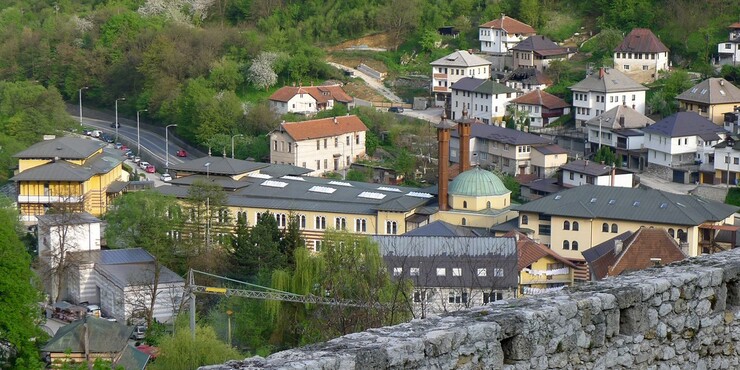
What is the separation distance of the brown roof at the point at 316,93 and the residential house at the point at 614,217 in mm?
19224

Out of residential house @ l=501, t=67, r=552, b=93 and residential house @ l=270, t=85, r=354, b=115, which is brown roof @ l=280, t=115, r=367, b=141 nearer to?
residential house @ l=270, t=85, r=354, b=115

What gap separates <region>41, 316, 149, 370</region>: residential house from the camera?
2556cm

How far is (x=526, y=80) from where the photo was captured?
5569 cm

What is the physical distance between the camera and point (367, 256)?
30188mm

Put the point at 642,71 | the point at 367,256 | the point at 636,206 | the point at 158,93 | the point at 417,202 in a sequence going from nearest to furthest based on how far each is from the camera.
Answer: the point at 367,256 < the point at 636,206 < the point at 417,202 < the point at 642,71 < the point at 158,93

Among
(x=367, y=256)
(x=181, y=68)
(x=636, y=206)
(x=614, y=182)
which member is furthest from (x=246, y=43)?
(x=367, y=256)

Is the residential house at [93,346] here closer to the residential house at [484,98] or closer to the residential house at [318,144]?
the residential house at [318,144]

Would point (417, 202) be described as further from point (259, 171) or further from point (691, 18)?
point (691, 18)

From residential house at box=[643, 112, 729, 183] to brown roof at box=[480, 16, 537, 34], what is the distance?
13532 millimetres

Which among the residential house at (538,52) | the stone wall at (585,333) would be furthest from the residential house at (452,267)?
the residential house at (538,52)

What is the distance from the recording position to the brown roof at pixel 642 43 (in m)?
54.3

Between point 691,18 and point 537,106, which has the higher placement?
point 691,18

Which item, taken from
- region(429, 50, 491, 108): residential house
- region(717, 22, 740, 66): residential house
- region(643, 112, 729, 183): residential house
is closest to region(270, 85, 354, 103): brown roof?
region(429, 50, 491, 108): residential house

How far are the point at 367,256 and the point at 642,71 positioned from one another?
27.3 meters
